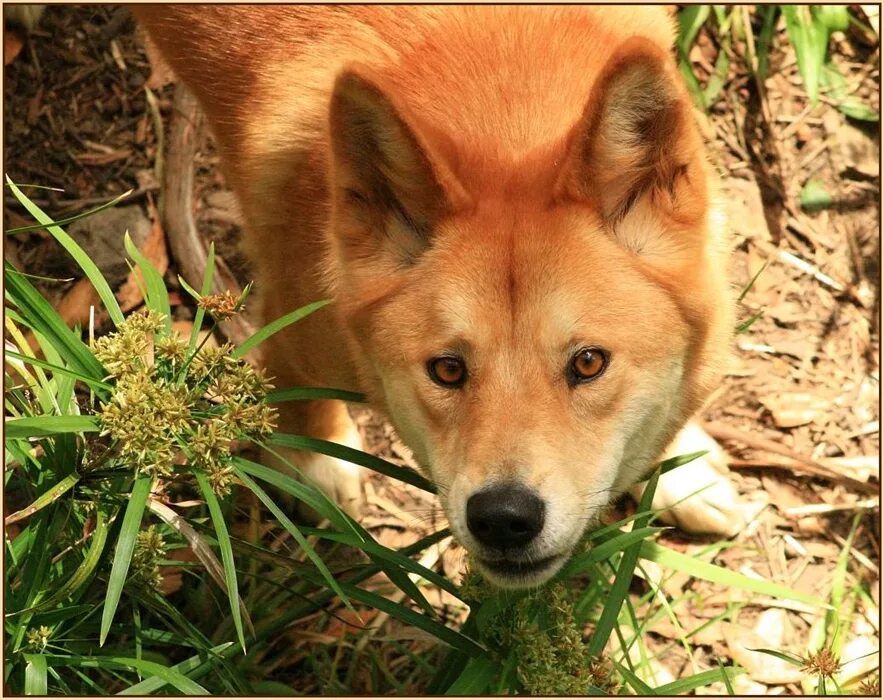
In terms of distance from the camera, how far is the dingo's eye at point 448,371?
296 centimetres

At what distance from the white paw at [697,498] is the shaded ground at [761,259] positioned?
9 cm

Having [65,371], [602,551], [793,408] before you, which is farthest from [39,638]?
[793,408]

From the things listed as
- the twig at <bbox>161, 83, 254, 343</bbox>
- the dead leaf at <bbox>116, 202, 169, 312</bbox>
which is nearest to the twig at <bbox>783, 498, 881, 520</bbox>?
the twig at <bbox>161, 83, 254, 343</bbox>

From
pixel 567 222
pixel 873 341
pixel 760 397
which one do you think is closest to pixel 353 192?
pixel 567 222

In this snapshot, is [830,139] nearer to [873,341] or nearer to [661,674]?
[873,341]

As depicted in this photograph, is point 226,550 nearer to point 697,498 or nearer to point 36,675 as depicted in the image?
point 36,675

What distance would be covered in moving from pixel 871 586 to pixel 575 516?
218 cm

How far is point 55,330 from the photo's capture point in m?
2.88

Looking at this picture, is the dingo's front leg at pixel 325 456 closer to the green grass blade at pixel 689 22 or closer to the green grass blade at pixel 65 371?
the green grass blade at pixel 65 371

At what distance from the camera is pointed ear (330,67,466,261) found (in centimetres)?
281

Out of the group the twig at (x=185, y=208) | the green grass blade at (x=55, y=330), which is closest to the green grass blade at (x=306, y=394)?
the green grass blade at (x=55, y=330)

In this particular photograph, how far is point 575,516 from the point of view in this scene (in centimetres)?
279

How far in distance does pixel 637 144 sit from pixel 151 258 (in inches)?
110

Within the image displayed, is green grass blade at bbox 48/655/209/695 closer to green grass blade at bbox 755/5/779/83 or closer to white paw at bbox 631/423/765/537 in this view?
white paw at bbox 631/423/765/537
